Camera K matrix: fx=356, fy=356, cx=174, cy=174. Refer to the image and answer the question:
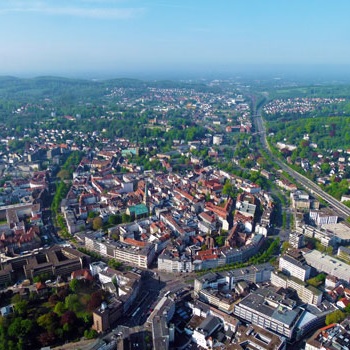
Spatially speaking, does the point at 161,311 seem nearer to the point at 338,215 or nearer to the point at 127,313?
the point at 127,313

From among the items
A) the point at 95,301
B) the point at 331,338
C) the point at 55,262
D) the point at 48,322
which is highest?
the point at 55,262

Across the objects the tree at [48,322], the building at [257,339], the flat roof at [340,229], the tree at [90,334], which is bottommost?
the tree at [90,334]

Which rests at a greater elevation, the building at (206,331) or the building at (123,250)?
the building at (123,250)

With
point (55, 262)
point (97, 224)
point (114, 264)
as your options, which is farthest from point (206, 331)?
point (97, 224)

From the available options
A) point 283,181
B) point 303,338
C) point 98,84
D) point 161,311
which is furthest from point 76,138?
point 98,84

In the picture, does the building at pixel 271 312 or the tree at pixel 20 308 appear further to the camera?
the tree at pixel 20 308

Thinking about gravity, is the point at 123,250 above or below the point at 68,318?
above

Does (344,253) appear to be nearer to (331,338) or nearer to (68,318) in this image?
(331,338)

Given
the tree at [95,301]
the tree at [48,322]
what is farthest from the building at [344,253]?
the tree at [48,322]

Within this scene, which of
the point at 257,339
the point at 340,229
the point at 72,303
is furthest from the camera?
the point at 340,229

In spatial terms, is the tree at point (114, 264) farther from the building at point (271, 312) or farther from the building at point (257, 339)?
the building at point (257, 339)

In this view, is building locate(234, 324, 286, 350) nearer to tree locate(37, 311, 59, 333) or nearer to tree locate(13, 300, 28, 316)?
tree locate(37, 311, 59, 333)

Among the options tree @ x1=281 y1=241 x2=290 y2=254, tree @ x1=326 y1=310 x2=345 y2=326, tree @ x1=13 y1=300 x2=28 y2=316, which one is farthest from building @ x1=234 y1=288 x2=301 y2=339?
tree @ x1=13 y1=300 x2=28 y2=316
